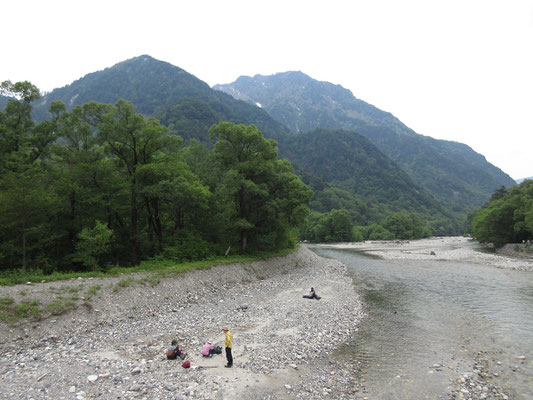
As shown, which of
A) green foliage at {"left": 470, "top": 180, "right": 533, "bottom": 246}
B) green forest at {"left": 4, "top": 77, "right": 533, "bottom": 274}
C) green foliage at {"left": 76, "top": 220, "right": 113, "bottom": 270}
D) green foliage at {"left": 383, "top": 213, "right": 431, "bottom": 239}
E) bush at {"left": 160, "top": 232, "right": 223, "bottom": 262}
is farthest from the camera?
green foliage at {"left": 383, "top": 213, "right": 431, "bottom": 239}

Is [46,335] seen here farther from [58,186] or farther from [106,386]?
[58,186]

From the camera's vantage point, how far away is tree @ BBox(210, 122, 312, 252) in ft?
120

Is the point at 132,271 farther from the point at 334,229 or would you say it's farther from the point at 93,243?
the point at 334,229

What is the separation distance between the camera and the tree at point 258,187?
36.5 metres

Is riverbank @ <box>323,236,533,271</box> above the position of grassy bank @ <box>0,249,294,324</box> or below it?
below

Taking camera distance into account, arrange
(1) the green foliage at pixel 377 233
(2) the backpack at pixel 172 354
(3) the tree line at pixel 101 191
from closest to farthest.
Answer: (2) the backpack at pixel 172 354
(3) the tree line at pixel 101 191
(1) the green foliage at pixel 377 233

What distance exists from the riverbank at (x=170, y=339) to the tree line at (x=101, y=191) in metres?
7.16

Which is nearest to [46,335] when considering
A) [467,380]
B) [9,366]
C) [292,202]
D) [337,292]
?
[9,366]

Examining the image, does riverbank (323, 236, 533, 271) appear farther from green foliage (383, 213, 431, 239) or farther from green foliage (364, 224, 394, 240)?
green foliage (383, 213, 431, 239)

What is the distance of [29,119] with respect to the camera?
2912 cm

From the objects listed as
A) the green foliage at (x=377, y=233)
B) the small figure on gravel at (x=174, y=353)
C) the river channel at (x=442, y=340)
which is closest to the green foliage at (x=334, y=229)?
the green foliage at (x=377, y=233)

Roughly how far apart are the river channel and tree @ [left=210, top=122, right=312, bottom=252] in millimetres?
13226

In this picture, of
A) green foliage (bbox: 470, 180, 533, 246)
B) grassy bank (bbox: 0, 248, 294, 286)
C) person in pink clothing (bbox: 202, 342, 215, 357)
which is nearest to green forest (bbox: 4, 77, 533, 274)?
grassy bank (bbox: 0, 248, 294, 286)

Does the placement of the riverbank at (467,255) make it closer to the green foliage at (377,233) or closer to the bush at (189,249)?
the bush at (189,249)
